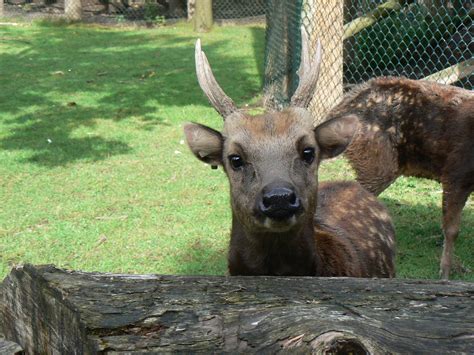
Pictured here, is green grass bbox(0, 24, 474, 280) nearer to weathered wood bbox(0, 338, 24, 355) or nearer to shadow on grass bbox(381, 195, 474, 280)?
shadow on grass bbox(381, 195, 474, 280)

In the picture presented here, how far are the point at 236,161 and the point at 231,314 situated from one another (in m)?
1.28

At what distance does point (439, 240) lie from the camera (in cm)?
618

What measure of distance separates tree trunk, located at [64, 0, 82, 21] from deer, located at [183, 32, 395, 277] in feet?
55.1

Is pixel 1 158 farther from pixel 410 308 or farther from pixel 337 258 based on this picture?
pixel 410 308

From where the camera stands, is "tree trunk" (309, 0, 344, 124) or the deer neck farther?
"tree trunk" (309, 0, 344, 124)

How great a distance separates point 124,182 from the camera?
7277 millimetres

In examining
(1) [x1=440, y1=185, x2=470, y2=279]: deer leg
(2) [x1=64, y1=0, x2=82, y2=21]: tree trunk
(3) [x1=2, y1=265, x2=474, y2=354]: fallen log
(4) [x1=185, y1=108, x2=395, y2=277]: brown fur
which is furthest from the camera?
(2) [x1=64, y1=0, x2=82, y2=21]: tree trunk

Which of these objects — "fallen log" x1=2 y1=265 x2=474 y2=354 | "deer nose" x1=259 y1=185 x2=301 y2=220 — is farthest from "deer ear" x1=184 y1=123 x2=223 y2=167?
"fallen log" x1=2 y1=265 x2=474 y2=354

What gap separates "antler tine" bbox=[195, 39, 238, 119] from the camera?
3545 mm

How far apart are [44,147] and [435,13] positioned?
16.5ft

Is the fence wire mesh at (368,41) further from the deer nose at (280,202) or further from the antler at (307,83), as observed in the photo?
A: the deer nose at (280,202)

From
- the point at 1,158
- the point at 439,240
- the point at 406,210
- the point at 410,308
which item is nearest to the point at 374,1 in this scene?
the point at 406,210

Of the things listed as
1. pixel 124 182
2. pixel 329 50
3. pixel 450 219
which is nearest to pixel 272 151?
pixel 450 219

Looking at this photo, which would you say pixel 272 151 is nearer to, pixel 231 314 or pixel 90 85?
pixel 231 314
